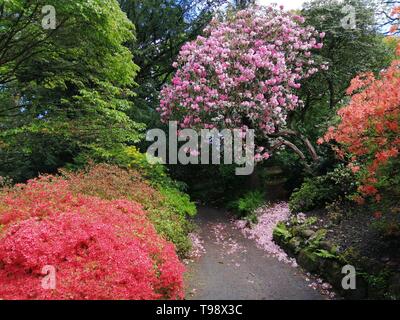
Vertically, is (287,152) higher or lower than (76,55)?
lower

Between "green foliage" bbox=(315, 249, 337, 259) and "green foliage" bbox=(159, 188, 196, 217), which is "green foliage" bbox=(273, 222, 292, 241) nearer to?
"green foliage" bbox=(315, 249, 337, 259)

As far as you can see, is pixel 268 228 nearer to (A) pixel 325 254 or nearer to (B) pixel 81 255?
(A) pixel 325 254

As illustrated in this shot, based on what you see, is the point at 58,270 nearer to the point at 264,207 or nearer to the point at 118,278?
the point at 118,278

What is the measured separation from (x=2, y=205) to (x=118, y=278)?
8.78ft

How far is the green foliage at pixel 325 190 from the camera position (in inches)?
332

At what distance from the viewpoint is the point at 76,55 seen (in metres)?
8.55

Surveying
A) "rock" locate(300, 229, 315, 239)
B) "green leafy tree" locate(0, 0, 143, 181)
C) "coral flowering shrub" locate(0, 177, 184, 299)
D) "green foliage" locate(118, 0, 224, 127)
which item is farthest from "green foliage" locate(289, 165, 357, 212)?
"green foliage" locate(118, 0, 224, 127)

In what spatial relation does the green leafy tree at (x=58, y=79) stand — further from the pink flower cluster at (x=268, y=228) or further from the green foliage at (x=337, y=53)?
the green foliage at (x=337, y=53)

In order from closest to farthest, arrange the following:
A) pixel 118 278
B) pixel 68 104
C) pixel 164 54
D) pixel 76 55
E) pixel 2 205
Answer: pixel 118 278 → pixel 2 205 → pixel 76 55 → pixel 68 104 → pixel 164 54

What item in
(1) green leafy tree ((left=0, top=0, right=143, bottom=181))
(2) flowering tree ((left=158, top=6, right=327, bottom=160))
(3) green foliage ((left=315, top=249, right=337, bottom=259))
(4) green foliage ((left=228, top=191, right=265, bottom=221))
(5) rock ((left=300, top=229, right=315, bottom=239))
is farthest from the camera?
(4) green foliage ((left=228, top=191, right=265, bottom=221))

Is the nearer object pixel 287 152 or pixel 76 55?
pixel 76 55

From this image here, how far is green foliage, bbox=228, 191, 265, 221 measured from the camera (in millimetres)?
11203

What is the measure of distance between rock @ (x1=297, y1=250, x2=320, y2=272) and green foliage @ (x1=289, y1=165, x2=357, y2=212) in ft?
6.15
